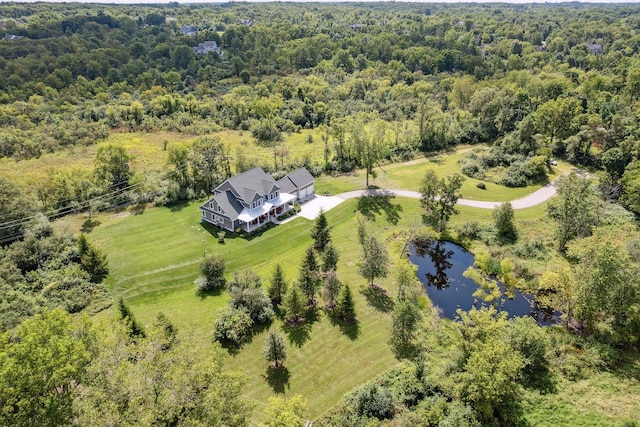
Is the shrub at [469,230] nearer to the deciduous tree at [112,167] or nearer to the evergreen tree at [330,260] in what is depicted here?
the evergreen tree at [330,260]

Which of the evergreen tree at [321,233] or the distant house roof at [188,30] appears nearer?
the evergreen tree at [321,233]

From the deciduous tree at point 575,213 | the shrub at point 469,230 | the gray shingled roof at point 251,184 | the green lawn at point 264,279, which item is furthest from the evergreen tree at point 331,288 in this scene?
the deciduous tree at point 575,213

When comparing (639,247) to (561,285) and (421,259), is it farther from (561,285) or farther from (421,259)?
(421,259)

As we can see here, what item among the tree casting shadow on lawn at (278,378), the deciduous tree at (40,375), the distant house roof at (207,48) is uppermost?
the distant house roof at (207,48)

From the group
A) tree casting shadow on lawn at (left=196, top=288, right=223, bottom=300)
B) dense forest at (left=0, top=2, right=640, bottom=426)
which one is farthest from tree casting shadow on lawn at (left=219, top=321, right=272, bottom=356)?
tree casting shadow on lawn at (left=196, top=288, right=223, bottom=300)

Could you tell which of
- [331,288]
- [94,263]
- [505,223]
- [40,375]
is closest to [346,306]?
[331,288]

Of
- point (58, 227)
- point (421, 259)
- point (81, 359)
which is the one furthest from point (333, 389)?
point (58, 227)
